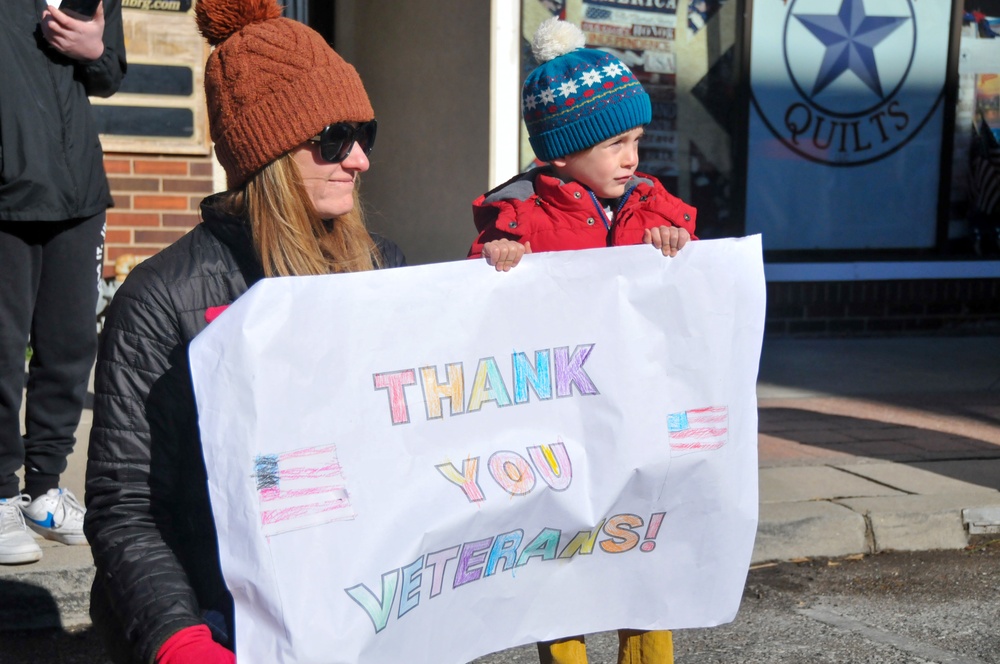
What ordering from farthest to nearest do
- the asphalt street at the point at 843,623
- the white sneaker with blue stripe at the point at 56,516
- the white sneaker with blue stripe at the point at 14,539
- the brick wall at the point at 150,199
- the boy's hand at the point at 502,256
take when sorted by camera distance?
the brick wall at the point at 150,199, the white sneaker with blue stripe at the point at 56,516, the white sneaker with blue stripe at the point at 14,539, the asphalt street at the point at 843,623, the boy's hand at the point at 502,256

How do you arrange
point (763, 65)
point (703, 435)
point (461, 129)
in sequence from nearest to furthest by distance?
point (703, 435), point (461, 129), point (763, 65)

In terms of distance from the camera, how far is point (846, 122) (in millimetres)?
8945

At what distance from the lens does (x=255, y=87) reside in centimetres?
200

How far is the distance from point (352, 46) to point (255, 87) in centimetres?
692

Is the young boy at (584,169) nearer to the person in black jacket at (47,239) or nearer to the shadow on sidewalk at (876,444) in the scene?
the person in black jacket at (47,239)

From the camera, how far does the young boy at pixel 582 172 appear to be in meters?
2.77

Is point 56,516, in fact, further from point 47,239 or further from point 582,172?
point 582,172

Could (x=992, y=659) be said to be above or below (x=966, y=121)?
below

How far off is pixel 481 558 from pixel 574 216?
1.03 meters

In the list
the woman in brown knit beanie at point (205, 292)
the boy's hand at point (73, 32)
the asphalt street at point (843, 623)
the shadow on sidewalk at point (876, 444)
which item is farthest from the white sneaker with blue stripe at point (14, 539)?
the shadow on sidewalk at point (876, 444)

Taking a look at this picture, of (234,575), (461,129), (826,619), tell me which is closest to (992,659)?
(826,619)

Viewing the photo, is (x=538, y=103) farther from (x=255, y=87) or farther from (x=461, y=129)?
(x=461, y=129)

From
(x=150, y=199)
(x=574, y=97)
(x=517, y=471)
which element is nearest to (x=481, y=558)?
(x=517, y=471)

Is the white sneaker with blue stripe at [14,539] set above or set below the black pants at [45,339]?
below
